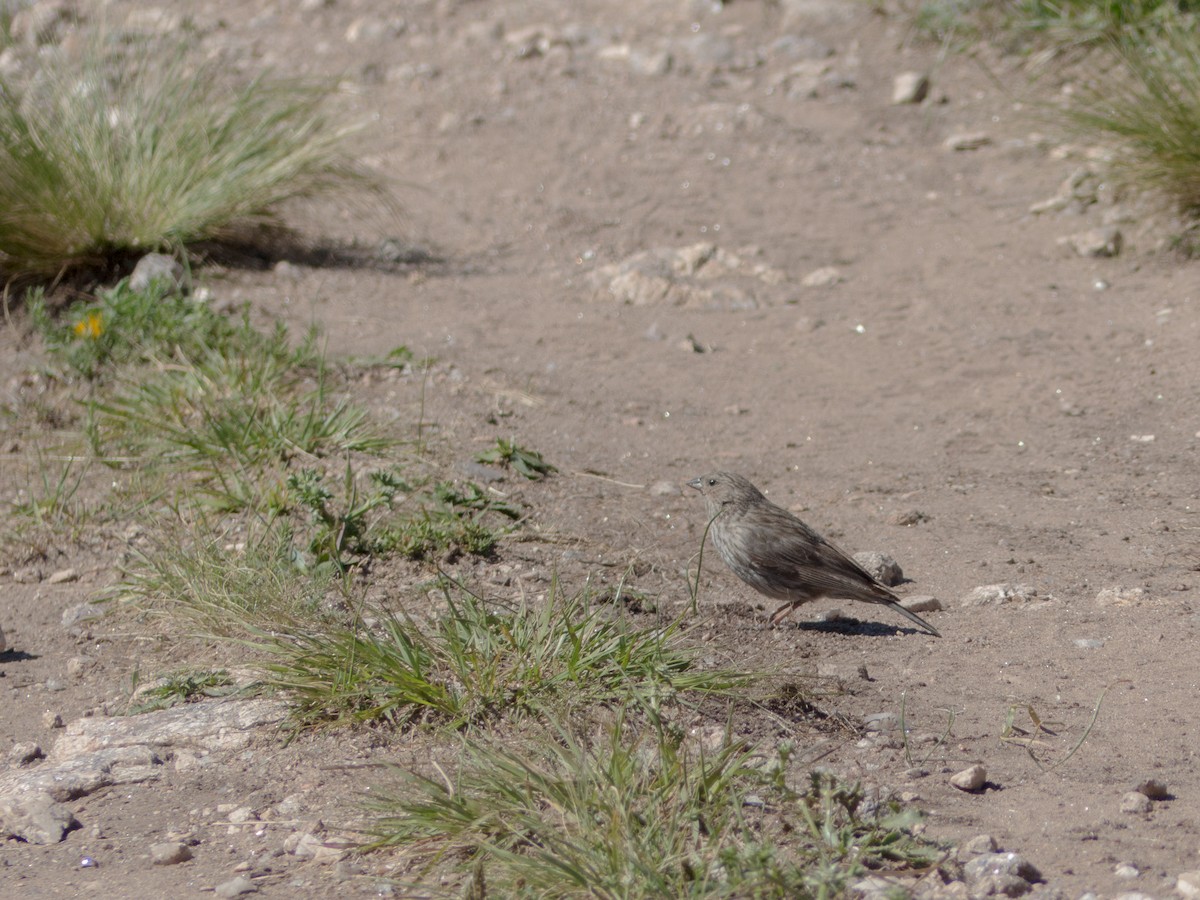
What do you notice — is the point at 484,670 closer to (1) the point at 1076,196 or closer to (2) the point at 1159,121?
(2) the point at 1159,121

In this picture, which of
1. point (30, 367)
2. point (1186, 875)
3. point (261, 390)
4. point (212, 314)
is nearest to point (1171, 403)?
point (1186, 875)

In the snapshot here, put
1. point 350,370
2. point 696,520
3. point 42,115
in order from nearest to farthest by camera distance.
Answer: point 696,520 → point 350,370 → point 42,115

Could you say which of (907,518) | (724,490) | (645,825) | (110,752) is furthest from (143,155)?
(645,825)

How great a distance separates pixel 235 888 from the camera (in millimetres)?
3041

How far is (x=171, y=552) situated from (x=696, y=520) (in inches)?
78.0

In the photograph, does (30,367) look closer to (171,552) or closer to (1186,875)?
(171,552)

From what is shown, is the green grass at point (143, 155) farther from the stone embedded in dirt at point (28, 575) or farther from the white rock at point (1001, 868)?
the white rock at point (1001, 868)

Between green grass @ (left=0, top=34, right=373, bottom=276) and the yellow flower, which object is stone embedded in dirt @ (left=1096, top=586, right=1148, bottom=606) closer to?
the yellow flower

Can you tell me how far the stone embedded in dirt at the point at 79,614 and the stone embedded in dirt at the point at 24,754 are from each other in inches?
33.3

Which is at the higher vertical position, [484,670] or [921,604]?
[484,670]

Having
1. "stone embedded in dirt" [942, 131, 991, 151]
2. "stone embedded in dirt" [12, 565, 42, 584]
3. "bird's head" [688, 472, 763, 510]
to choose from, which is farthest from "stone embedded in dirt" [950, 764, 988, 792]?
"stone embedded in dirt" [942, 131, 991, 151]

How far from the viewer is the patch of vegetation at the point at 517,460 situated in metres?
5.49

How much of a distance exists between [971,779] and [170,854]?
195 centimetres

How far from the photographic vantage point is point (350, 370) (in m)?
6.45
